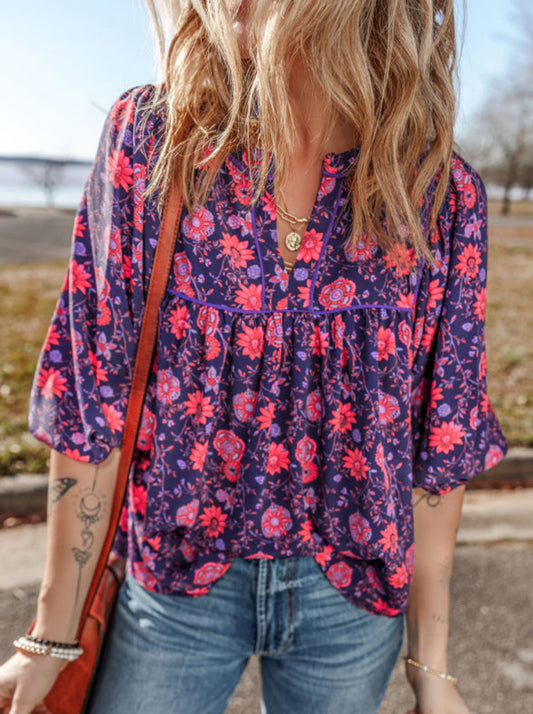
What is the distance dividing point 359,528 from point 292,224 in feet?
2.06

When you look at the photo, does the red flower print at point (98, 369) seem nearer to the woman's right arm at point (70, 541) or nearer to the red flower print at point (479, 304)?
→ the woman's right arm at point (70, 541)

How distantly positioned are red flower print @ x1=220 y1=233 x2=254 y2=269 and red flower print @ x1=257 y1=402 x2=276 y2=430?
27cm

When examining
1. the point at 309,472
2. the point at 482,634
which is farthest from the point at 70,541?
the point at 482,634

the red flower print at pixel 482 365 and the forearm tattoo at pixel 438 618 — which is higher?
the red flower print at pixel 482 365

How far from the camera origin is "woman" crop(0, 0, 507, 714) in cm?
116

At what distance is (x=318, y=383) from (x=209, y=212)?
39cm

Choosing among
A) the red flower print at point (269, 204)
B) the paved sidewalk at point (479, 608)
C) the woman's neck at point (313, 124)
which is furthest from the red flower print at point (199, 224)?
the paved sidewalk at point (479, 608)

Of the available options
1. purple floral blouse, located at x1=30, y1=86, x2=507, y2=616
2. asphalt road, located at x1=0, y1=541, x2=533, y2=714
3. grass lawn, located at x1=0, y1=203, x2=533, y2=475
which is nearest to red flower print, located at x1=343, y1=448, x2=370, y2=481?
purple floral blouse, located at x1=30, y1=86, x2=507, y2=616

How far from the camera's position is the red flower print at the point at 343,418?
1.25 meters

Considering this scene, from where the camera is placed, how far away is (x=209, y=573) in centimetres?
129

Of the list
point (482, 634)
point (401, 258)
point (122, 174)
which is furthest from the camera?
point (482, 634)

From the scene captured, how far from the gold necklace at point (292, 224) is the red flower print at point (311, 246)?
23 millimetres

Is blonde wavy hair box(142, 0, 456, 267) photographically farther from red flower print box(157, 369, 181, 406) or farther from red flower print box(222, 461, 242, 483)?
red flower print box(222, 461, 242, 483)

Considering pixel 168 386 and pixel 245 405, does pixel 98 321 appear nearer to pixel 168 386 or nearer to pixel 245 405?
pixel 168 386
